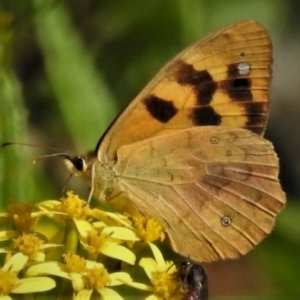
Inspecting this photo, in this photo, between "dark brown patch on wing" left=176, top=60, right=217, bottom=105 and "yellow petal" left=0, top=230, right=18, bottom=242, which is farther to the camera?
"dark brown patch on wing" left=176, top=60, right=217, bottom=105

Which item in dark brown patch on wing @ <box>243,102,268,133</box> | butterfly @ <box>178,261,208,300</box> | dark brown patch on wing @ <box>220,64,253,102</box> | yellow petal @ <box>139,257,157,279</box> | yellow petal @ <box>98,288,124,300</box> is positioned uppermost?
dark brown patch on wing @ <box>220,64,253,102</box>

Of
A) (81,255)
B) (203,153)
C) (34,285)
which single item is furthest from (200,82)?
(34,285)

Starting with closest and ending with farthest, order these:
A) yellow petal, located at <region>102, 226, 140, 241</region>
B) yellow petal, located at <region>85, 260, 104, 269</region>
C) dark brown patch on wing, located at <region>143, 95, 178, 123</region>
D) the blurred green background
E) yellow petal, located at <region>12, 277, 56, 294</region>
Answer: yellow petal, located at <region>12, 277, 56, 294</region>, yellow petal, located at <region>85, 260, 104, 269</region>, yellow petal, located at <region>102, 226, 140, 241</region>, dark brown patch on wing, located at <region>143, 95, 178, 123</region>, the blurred green background

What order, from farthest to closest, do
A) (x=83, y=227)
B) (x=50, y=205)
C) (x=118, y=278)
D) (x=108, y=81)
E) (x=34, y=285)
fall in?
1. (x=108, y=81)
2. (x=50, y=205)
3. (x=83, y=227)
4. (x=118, y=278)
5. (x=34, y=285)

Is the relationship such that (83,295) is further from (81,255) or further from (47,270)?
(81,255)

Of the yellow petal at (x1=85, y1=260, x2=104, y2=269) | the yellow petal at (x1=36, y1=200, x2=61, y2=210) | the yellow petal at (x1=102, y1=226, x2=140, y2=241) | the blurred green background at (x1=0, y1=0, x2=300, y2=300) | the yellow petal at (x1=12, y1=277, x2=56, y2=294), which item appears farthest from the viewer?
the blurred green background at (x1=0, y1=0, x2=300, y2=300)

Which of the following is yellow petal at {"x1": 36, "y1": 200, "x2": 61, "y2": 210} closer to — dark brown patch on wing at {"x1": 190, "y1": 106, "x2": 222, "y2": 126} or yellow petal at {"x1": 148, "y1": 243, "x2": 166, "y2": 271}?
yellow petal at {"x1": 148, "y1": 243, "x2": 166, "y2": 271}

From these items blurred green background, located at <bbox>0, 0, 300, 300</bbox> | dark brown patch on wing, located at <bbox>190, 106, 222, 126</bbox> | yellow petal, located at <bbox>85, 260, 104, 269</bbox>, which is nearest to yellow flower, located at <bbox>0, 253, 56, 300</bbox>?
yellow petal, located at <bbox>85, 260, 104, 269</bbox>
